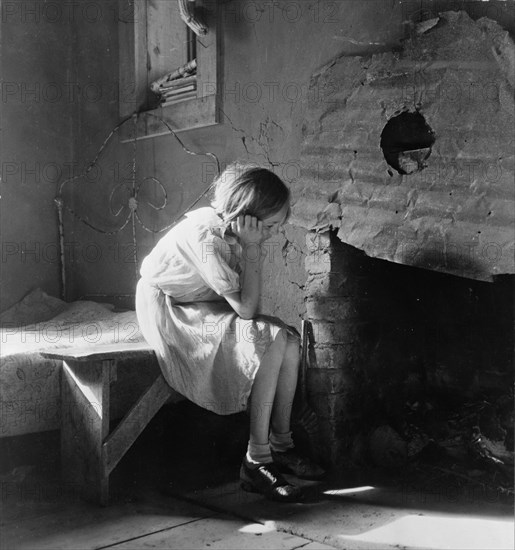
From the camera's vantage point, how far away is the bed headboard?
4.15 m

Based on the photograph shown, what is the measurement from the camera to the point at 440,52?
2639mm

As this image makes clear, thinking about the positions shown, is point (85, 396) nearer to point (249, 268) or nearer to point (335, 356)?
point (249, 268)

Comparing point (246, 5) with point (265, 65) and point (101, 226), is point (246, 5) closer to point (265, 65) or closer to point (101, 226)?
point (265, 65)

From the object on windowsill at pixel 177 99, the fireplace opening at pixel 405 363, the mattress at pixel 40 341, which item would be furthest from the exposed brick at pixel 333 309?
the object on windowsill at pixel 177 99

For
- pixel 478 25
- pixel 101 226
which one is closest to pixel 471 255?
pixel 478 25

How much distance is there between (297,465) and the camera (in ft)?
9.55

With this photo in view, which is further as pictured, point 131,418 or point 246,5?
point 246,5

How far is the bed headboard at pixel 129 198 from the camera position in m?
4.15

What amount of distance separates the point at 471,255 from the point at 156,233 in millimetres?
2230

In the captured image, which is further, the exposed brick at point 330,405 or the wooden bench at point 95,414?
the exposed brick at point 330,405

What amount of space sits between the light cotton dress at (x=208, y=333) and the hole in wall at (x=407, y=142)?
74 centimetres

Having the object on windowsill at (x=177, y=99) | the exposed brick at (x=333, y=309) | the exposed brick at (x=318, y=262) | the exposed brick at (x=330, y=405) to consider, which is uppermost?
the object on windowsill at (x=177, y=99)

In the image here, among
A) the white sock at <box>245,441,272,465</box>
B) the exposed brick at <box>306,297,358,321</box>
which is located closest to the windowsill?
the exposed brick at <box>306,297,358,321</box>

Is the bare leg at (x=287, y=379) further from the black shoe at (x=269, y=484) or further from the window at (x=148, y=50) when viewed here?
the window at (x=148, y=50)
